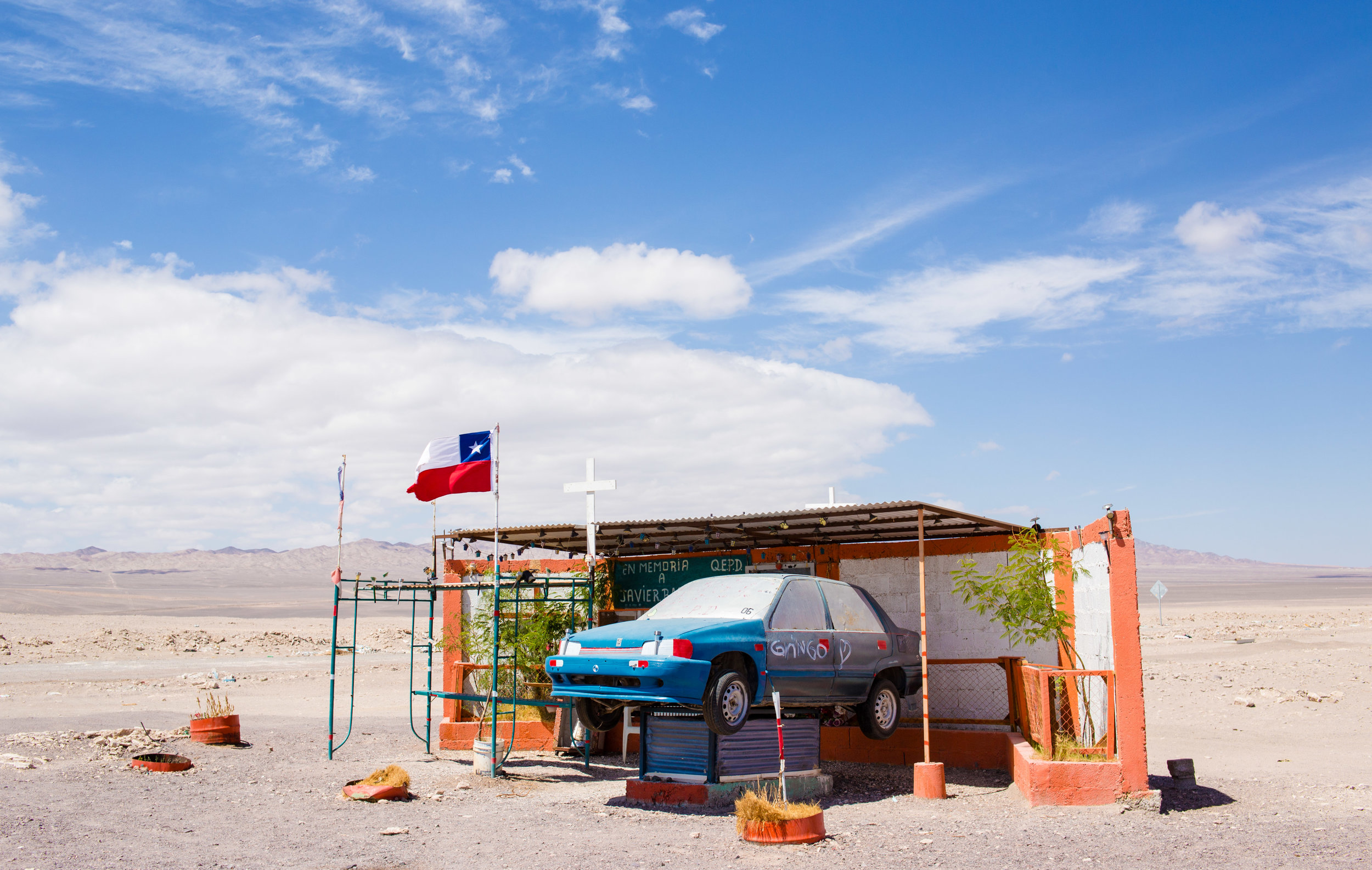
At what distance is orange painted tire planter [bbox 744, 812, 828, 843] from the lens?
8305 millimetres

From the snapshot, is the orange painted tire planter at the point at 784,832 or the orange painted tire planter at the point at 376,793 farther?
the orange painted tire planter at the point at 376,793

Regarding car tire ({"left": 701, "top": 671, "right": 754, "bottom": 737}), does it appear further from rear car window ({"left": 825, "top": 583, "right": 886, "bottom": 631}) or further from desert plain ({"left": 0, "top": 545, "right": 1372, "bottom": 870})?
rear car window ({"left": 825, "top": 583, "right": 886, "bottom": 631})

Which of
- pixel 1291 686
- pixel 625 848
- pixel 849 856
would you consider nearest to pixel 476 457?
pixel 625 848

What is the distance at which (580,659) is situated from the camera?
9992 mm

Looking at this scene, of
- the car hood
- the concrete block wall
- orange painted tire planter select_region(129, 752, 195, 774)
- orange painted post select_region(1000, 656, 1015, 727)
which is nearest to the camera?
the car hood

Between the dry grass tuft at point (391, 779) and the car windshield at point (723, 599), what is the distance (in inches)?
118

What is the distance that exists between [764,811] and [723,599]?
285 cm

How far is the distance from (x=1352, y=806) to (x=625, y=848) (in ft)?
22.2

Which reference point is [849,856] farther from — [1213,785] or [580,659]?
[1213,785]

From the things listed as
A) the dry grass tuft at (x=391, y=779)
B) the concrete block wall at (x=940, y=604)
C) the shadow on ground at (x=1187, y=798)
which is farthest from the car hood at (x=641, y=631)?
the shadow on ground at (x=1187, y=798)

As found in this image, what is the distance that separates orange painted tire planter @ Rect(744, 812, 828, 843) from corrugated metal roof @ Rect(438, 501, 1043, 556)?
3392mm

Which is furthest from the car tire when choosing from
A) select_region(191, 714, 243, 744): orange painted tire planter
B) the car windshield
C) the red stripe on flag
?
select_region(191, 714, 243, 744): orange painted tire planter

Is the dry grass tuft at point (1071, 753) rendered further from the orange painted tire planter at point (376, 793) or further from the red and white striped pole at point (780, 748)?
the orange painted tire planter at point (376, 793)

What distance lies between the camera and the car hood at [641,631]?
9.69 m
